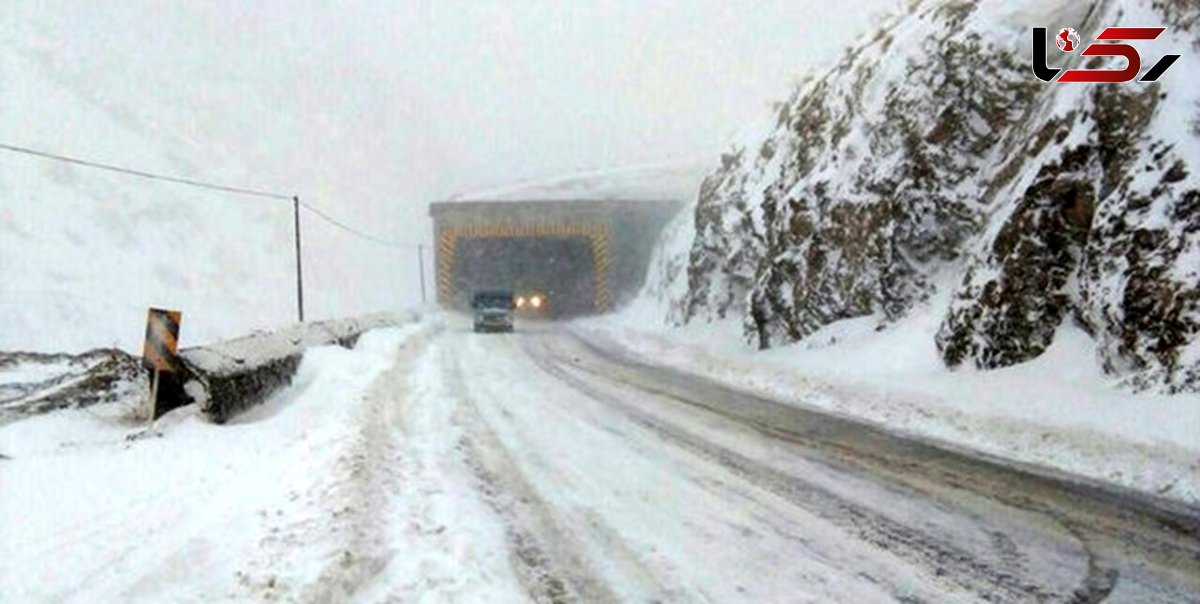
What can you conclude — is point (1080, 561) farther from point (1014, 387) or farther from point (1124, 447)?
point (1014, 387)

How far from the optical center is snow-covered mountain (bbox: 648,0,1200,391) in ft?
35.5

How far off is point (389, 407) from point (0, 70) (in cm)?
4901

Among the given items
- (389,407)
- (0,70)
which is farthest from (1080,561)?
(0,70)

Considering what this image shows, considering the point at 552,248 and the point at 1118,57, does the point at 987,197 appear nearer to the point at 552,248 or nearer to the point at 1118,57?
the point at 1118,57

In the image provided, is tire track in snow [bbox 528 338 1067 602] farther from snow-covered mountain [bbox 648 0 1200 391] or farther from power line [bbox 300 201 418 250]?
power line [bbox 300 201 418 250]

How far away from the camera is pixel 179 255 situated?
44.4 metres

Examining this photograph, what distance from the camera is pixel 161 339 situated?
11570 millimetres

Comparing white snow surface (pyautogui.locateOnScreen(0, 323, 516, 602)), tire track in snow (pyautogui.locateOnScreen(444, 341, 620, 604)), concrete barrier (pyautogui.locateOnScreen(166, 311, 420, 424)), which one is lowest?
tire track in snow (pyautogui.locateOnScreen(444, 341, 620, 604))

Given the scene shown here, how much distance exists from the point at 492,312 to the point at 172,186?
23185 millimetres

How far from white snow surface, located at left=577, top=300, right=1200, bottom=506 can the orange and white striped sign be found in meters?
9.12

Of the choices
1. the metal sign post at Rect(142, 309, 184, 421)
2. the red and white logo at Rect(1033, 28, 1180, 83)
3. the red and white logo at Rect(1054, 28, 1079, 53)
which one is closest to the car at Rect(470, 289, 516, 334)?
the metal sign post at Rect(142, 309, 184, 421)

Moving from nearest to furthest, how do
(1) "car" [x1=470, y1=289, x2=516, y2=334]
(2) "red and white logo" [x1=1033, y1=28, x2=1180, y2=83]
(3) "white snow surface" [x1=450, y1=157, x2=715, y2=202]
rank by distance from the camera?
(2) "red and white logo" [x1=1033, y1=28, x2=1180, y2=83]
(1) "car" [x1=470, y1=289, x2=516, y2=334]
(3) "white snow surface" [x1=450, y1=157, x2=715, y2=202]

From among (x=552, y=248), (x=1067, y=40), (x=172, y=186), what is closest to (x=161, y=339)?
(x=1067, y=40)

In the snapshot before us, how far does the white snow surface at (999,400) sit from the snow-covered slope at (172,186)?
25.2 metres
